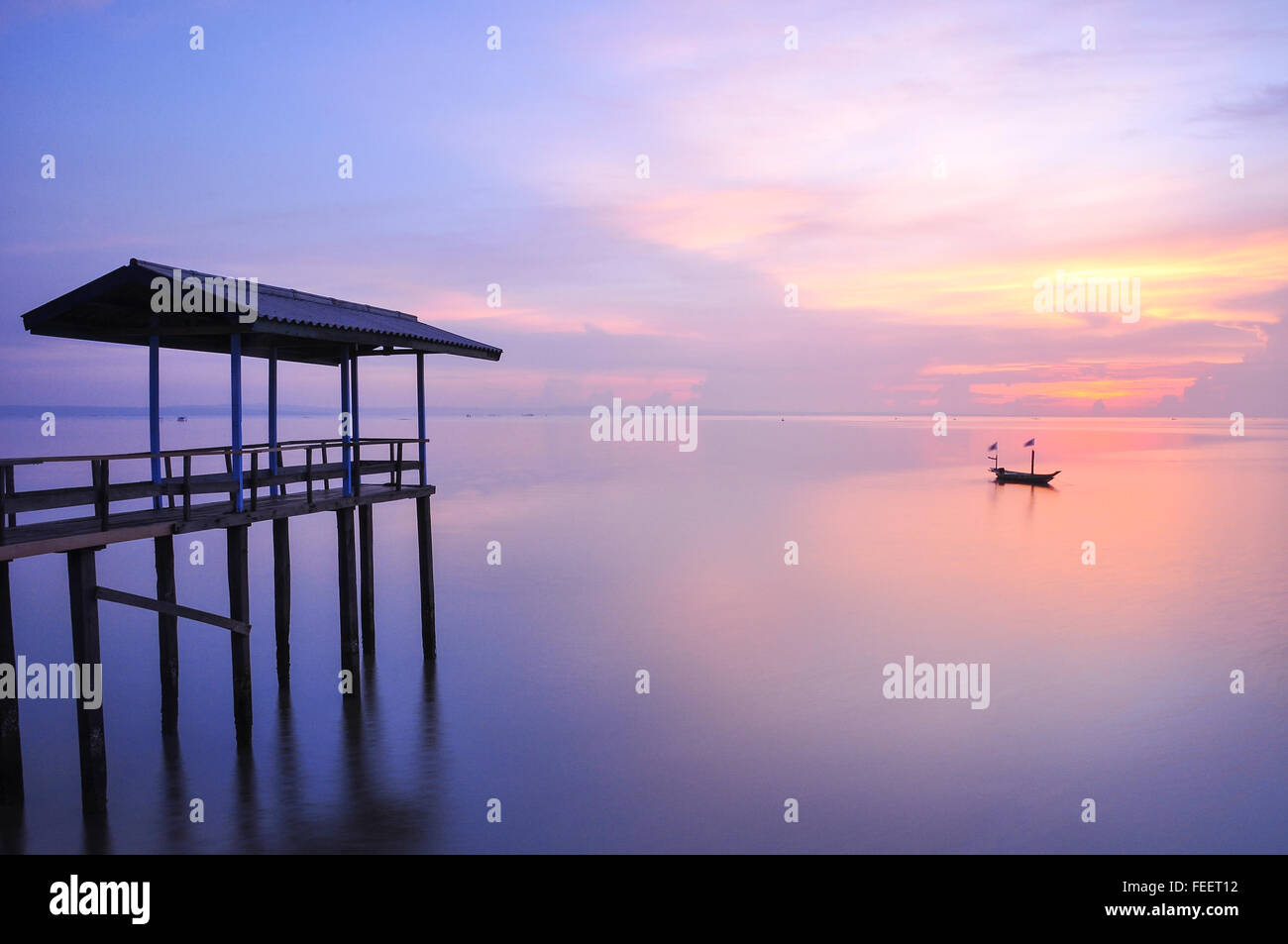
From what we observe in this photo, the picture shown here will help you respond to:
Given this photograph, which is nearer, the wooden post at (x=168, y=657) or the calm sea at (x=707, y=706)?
the calm sea at (x=707, y=706)

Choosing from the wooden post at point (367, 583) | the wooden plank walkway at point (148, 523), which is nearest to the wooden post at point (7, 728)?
the wooden plank walkway at point (148, 523)

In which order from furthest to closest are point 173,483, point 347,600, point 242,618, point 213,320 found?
point 347,600 → point 242,618 → point 213,320 → point 173,483

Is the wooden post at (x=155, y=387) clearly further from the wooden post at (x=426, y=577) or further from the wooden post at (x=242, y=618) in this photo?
the wooden post at (x=426, y=577)

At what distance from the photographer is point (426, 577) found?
17.2 m

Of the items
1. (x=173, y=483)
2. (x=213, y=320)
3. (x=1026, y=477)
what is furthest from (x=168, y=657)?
(x=1026, y=477)

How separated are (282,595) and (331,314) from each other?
4.82 metres

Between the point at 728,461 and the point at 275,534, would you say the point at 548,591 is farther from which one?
the point at 728,461

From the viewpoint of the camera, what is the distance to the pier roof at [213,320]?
11656mm

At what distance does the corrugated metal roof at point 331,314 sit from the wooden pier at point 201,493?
4cm

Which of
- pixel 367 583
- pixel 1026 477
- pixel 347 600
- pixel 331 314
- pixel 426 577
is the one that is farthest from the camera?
pixel 1026 477

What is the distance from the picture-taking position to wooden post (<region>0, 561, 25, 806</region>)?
31.8 ft

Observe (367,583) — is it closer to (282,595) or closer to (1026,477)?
(282,595)

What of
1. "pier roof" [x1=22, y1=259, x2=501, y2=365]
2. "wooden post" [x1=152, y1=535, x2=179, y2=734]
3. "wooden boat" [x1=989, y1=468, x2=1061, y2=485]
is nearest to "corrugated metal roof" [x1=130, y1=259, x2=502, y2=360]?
"pier roof" [x1=22, y1=259, x2=501, y2=365]

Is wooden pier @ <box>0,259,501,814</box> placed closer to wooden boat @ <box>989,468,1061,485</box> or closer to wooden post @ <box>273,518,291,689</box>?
wooden post @ <box>273,518,291,689</box>
